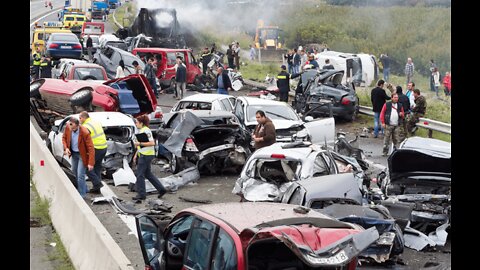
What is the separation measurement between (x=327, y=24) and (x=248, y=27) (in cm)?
→ 495

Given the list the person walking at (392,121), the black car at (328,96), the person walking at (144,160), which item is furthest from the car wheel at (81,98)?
the person walking at (392,121)

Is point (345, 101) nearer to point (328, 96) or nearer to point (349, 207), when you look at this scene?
point (328, 96)

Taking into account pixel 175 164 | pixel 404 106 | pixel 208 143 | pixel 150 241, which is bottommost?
pixel 175 164

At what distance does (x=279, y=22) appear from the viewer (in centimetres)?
5362

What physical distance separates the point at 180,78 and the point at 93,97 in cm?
955

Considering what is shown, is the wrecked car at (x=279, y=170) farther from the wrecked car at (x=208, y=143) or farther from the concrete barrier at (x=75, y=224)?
the wrecked car at (x=208, y=143)

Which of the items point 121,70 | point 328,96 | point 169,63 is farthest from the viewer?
point 169,63

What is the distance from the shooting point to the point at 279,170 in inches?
561

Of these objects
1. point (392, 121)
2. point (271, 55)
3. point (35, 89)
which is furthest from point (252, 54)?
point (392, 121)

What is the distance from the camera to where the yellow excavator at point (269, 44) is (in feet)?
158
